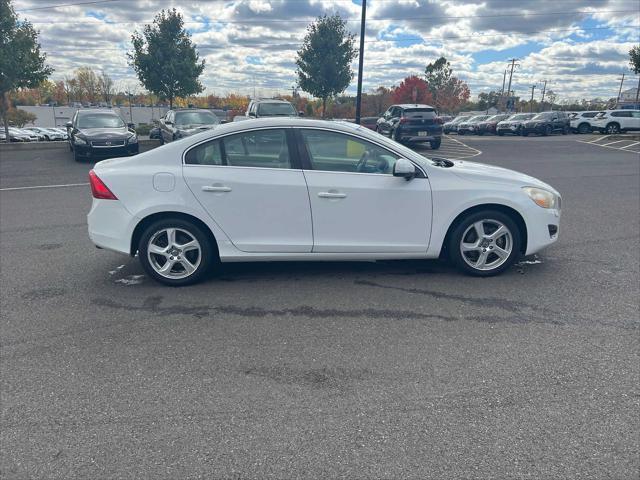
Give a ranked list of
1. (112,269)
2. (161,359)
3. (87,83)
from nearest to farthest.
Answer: (161,359) < (112,269) < (87,83)

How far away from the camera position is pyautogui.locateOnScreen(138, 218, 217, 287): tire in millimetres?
4652

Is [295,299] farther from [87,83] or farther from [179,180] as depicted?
[87,83]

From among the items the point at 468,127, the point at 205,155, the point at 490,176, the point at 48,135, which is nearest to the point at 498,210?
the point at 490,176

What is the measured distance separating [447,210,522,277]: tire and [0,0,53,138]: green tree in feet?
62.1

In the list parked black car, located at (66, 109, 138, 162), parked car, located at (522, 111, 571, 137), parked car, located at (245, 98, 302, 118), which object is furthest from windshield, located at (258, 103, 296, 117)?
parked car, located at (522, 111, 571, 137)

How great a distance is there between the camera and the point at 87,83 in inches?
4422

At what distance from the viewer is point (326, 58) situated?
1077 inches

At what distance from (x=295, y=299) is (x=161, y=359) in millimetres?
1391

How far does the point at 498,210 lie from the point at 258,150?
2.43 m

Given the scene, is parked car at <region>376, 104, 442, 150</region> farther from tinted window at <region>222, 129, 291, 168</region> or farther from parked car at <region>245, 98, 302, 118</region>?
tinted window at <region>222, 129, 291, 168</region>

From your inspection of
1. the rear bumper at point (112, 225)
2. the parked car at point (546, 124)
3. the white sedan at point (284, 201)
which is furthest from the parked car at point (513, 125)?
the rear bumper at point (112, 225)

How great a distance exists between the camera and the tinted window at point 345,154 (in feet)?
15.5

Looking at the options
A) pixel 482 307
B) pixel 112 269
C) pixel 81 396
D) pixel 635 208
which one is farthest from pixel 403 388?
pixel 635 208

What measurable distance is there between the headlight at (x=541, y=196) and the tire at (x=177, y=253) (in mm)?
3176
